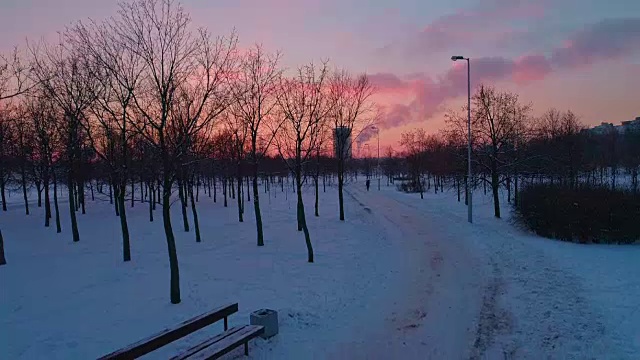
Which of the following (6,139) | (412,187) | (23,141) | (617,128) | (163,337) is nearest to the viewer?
(163,337)

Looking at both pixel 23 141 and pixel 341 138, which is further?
pixel 23 141

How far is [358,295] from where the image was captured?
362 inches

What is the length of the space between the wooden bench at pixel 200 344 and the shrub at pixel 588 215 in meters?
13.7

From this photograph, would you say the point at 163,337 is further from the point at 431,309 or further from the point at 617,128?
the point at 617,128

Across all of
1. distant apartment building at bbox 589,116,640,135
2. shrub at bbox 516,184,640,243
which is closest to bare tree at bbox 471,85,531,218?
shrub at bbox 516,184,640,243

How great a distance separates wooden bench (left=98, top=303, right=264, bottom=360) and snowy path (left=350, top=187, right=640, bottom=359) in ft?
6.13

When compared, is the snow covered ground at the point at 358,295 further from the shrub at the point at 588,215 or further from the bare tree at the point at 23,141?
the bare tree at the point at 23,141

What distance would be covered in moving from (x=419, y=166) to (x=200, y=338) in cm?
4283

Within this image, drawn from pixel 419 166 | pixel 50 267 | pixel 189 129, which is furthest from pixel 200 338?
pixel 419 166

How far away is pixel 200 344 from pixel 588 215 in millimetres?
14774

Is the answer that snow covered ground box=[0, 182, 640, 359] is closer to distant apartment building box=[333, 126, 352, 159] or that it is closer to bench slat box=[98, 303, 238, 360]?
bench slat box=[98, 303, 238, 360]

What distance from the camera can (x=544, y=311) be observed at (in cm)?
770

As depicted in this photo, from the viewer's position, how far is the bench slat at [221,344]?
5.35m

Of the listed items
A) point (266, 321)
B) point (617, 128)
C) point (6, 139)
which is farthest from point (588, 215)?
point (617, 128)
